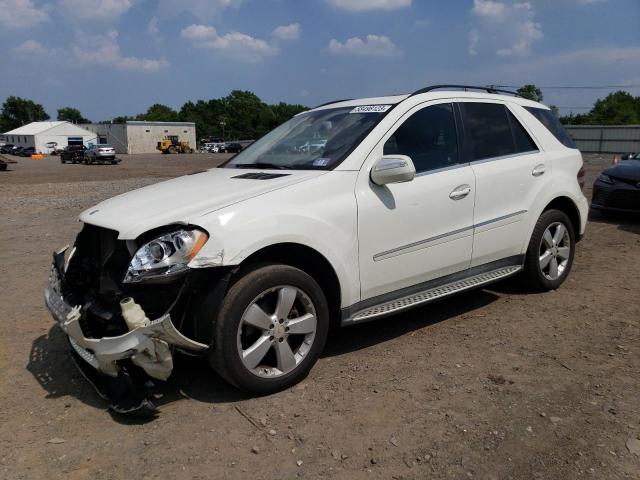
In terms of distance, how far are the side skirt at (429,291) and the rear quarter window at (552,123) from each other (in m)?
1.31

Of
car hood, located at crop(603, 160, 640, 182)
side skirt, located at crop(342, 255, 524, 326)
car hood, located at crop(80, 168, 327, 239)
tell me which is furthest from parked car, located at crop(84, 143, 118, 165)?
side skirt, located at crop(342, 255, 524, 326)

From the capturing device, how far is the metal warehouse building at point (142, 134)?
251ft

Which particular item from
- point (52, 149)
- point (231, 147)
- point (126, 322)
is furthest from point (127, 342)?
Result: point (52, 149)

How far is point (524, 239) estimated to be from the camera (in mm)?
4641

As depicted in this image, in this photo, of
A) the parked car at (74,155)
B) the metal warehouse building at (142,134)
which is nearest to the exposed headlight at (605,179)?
the parked car at (74,155)

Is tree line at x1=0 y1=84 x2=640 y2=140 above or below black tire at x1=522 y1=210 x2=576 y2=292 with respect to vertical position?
above

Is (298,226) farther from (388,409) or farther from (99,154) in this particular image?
(99,154)

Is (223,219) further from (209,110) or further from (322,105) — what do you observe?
(209,110)

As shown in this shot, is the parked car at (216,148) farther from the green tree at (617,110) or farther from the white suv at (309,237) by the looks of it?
the white suv at (309,237)

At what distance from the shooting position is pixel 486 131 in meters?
4.47

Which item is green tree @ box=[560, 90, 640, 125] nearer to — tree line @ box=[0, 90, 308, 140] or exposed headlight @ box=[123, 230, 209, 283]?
tree line @ box=[0, 90, 308, 140]

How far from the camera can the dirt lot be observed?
260 cm

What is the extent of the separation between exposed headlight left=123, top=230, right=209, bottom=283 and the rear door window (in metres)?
2.39

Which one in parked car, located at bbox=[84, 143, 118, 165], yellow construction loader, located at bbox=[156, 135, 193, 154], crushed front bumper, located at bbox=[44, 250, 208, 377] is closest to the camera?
crushed front bumper, located at bbox=[44, 250, 208, 377]
